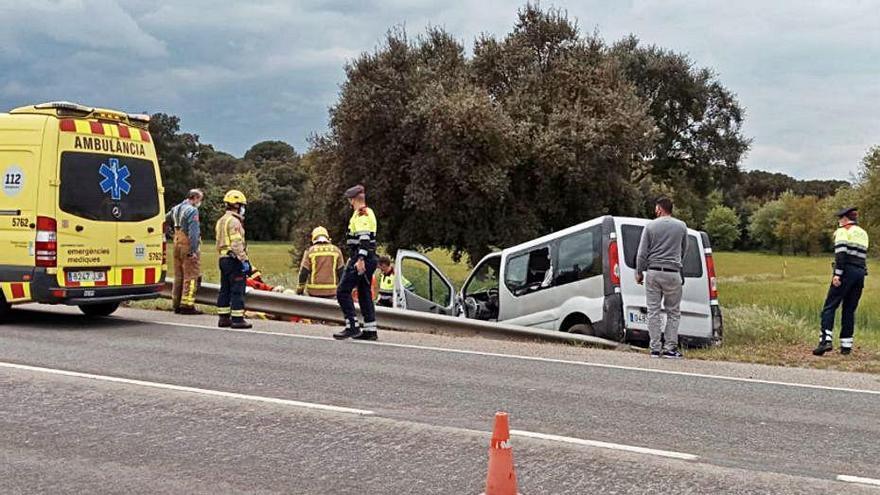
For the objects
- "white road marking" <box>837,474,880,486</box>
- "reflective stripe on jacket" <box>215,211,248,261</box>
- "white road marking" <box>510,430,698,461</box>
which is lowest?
"white road marking" <box>837,474,880,486</box>

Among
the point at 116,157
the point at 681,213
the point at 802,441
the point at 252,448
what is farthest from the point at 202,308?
the point at 681,213

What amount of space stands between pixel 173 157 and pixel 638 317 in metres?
54.5

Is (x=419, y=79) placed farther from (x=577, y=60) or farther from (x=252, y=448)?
(x=252, y=448)

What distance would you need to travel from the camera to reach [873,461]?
5.25 m

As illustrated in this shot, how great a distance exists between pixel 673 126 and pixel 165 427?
2948 centimetres

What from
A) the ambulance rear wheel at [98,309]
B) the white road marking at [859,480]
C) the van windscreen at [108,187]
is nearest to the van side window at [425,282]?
the van windscreen at [108,187]

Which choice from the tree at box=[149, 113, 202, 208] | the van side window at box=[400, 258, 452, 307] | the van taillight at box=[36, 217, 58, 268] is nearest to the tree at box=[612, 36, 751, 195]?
the van side window at box=[400, 258, 452, 307]

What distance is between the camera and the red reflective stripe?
402 inches

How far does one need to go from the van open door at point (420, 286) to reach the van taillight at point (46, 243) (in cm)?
463

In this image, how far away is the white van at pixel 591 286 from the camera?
34.5 ft

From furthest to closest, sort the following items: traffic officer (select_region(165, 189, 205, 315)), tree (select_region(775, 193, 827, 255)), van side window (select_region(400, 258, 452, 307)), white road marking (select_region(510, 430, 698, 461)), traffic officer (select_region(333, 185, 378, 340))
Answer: tree (select_region(775, 193, 827, 255)) → van side window (select_region(400, 258, 452, 307)) → traffic officer (select_region(165, 189, 205, 315)) → traffic officer (select_region(333, 185, 378, 340)) → white road marking (select_region(510, 430, 698, 461))

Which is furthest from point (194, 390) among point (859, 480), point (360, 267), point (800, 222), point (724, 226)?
point (724, 226)

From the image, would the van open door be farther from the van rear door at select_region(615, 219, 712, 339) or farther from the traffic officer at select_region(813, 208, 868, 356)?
the traffic officer at select_region(813, 208, 868, 356)

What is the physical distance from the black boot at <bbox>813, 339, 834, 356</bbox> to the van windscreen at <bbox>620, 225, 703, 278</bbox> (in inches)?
65.9
